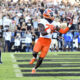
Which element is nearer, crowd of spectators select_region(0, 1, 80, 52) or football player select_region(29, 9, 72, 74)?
football player select_region(29, 9, 72, 74)

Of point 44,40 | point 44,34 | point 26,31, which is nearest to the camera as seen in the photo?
point 44,34

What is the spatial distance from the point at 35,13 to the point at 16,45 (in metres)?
3.22

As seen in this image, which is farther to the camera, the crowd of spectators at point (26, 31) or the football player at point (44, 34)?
the crowd of spectators at point (26, 31)

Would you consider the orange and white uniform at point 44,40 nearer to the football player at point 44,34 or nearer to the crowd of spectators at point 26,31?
the football player at point 44,34

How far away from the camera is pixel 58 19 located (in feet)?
68.0

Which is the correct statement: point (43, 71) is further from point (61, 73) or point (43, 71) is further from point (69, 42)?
point (69, 42)

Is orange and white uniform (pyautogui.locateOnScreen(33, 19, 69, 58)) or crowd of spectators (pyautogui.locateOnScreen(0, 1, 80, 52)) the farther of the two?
crowd of spectators (pyautogui.locateOnScreen(0, 1, 80, 52))

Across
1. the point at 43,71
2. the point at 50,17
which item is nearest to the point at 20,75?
the point at 43,71

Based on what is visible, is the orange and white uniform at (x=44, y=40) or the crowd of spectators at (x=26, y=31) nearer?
the orange and white uniform at (x=44, y=40)

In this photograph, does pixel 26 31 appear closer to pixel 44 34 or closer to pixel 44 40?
pixel 44 40

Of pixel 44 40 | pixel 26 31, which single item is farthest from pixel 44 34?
pixel 26 31

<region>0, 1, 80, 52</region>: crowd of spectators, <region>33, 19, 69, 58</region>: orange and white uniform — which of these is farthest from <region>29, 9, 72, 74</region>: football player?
<region>0, 1, 80, 52</region>: crowd of spectators

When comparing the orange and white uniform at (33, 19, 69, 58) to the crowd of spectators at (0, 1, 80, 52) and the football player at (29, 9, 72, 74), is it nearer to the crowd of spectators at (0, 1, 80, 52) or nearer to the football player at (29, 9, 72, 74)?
the football player at (29, 9, 72, 74)

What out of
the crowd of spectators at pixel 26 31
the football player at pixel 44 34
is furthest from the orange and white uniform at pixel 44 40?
the crowd of spectators at pixel 26 31
